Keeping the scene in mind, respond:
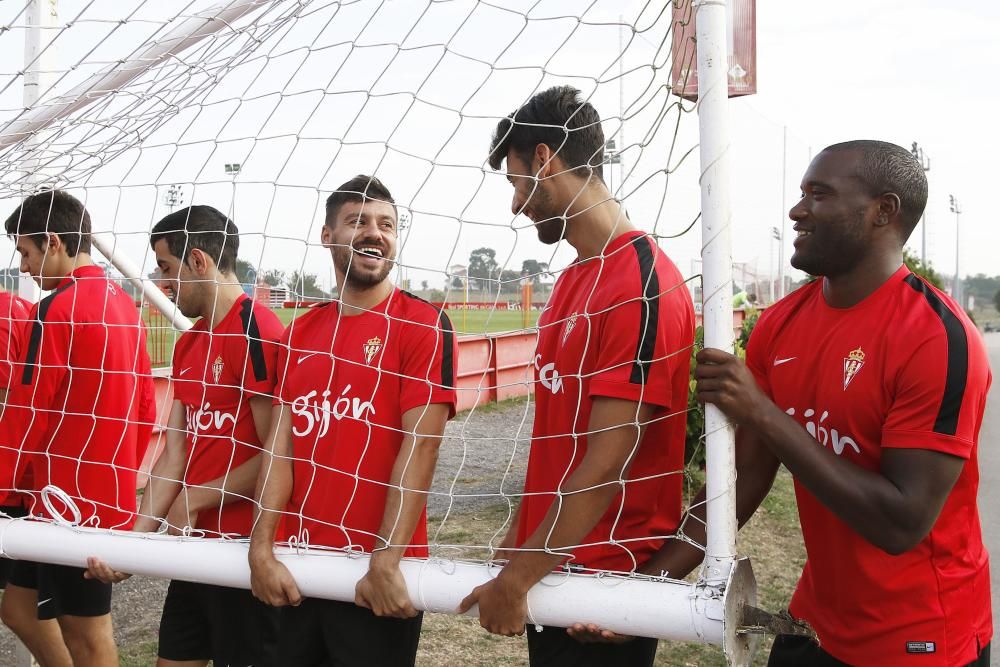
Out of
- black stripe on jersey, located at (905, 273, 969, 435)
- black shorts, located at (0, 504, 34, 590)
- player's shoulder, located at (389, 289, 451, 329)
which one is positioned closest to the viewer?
black stripe on jersey, located at (905, 273, 969, 435)

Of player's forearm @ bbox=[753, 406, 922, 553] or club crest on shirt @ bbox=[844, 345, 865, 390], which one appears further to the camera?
club crest on shirt @ bbox=[844, 345, 865, 390]

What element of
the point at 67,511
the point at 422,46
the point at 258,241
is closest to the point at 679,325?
the point at 422,46

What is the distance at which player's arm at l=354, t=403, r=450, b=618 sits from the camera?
6.88 ft

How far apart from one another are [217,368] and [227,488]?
1.27ft

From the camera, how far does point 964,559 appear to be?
1801mm

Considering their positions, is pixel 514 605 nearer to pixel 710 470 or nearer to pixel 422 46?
pixel 710 470

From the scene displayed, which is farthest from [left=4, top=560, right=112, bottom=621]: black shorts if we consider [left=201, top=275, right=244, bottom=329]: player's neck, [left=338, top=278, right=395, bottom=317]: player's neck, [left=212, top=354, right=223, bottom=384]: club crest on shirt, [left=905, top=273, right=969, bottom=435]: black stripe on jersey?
[left=905, top=273, right=969, bottom=435]: black stripe on jersey

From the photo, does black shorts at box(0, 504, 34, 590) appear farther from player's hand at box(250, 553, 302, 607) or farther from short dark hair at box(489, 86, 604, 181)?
short dark hair at box(489, 86, 604, 181)

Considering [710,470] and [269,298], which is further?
[269,298]

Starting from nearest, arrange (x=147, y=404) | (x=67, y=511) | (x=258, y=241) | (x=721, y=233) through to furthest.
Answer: (x=721, y=233)
(x=258, y=241)
(x=67, y=511)
(x=147, y=404)

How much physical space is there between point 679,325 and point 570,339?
0.84 ft

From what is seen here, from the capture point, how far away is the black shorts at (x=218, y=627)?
2.73m

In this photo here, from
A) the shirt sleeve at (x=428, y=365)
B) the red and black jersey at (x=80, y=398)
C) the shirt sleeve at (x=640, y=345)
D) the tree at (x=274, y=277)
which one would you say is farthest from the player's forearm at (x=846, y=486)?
the red and black jersey at (x=80, y=398)

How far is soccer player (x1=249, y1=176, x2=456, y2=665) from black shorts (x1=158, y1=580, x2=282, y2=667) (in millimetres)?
396
